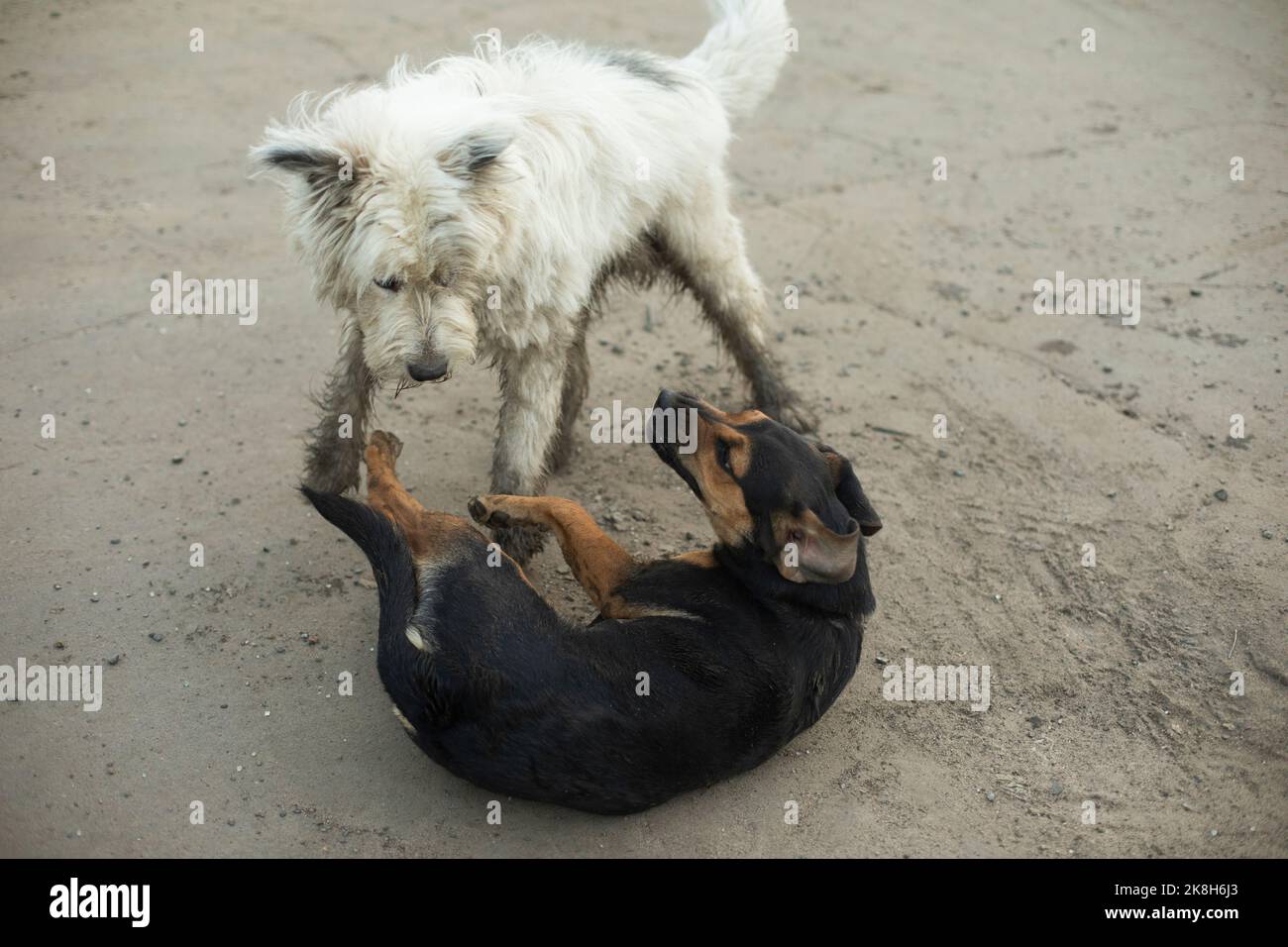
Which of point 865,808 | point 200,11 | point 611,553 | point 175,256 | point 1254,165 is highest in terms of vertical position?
point 200,11

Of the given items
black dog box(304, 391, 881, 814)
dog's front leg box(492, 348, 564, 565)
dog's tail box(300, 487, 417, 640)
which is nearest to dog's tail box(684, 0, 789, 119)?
dog's front leg box(492, 348, 564, 565)

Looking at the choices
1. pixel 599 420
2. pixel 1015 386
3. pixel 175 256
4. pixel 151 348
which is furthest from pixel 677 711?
pixel 175 256

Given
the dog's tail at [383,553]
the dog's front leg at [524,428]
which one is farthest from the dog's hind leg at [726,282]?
the dog's tail at [383,553]

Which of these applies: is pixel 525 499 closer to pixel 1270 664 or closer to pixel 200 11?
pixel 1270 664

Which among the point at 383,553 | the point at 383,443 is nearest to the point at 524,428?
the point at 383,443

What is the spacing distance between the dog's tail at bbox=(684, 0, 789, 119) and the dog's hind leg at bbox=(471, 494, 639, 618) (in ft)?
8.85

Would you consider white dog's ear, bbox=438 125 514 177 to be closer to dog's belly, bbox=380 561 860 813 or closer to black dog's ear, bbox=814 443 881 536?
dog's belly, bbox=380 561 860 813

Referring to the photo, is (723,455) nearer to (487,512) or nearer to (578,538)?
(578,538)

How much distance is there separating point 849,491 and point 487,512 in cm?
160

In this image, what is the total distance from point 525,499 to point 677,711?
1.35m

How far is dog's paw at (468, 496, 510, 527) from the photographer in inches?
195

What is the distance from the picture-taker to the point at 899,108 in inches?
392

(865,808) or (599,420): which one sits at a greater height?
(599,420)

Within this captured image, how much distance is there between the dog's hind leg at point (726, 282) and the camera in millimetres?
5750
